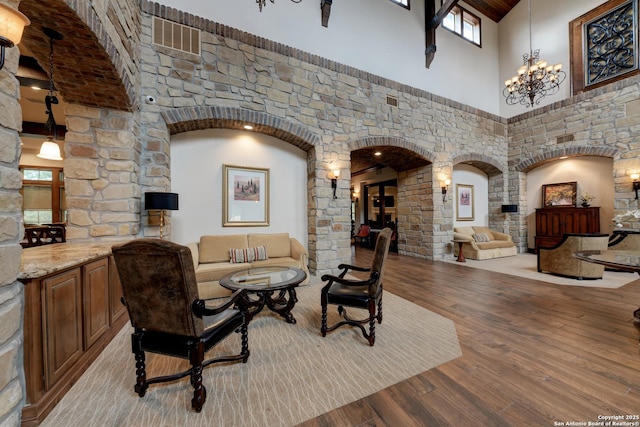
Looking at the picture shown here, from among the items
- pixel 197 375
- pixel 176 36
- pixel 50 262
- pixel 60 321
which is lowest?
pixel 197 375

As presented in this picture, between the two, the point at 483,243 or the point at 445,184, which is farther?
the point at 483,243

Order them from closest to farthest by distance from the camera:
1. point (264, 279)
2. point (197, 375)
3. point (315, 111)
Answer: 1. point (197, 375)
2. point (264, 279)
3. point (315, 111)

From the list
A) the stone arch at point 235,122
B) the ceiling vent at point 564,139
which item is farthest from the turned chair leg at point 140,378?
the ceiling vent at point 564,139

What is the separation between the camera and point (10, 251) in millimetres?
1251

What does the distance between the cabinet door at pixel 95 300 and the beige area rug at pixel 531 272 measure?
636cm

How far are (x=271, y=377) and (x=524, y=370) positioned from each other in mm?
1970

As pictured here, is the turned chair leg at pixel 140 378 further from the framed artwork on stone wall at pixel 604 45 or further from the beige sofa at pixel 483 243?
the framed artwork on stone wall at pixel 604 45

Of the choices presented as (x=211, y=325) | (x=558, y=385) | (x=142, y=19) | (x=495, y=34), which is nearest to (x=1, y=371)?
(x=211, y=325)

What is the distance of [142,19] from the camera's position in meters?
3.52

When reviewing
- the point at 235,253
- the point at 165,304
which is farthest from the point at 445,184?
the point at 165,304

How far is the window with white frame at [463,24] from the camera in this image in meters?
7.06

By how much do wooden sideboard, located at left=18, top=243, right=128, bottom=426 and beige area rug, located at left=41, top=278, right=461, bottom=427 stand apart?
115mm

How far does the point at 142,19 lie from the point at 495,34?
10.2 m

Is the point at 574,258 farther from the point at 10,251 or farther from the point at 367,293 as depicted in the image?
the point at 10,251
